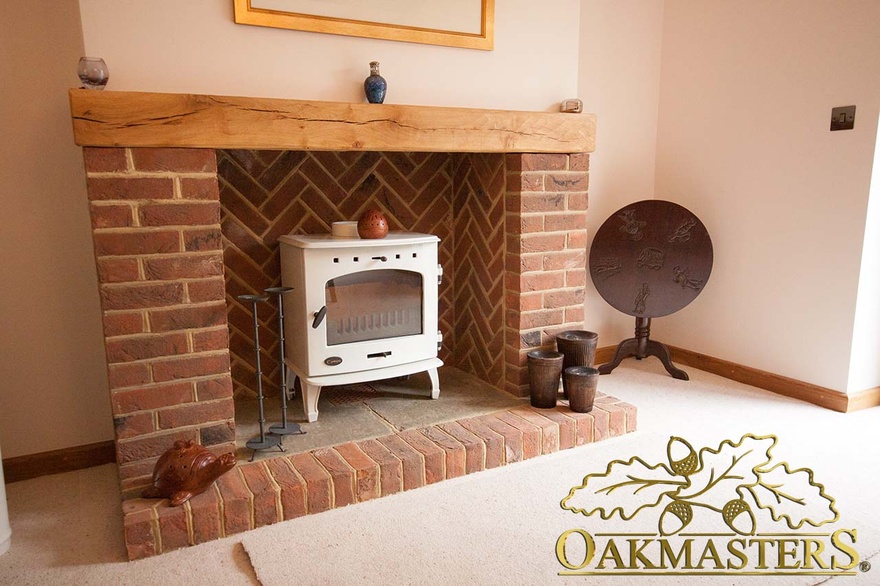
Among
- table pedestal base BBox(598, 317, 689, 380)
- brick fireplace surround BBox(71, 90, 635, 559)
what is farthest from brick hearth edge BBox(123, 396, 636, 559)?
table pedestal base BBox(598, 317, 689, 380)

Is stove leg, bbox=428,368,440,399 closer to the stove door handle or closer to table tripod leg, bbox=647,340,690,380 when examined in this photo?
the stove door handle

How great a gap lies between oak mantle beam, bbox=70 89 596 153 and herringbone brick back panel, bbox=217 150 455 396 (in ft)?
1.84

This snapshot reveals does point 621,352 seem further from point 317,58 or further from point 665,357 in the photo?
point 317,58

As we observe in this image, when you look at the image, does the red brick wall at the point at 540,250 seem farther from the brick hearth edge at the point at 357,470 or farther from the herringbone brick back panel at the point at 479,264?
the brick hearth edge at the point at 357,470

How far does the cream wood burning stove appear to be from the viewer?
7.77 ft

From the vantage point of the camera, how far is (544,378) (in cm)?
261

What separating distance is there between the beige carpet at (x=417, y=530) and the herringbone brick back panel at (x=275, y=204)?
756mm

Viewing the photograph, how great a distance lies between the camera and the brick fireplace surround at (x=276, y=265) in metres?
1.92

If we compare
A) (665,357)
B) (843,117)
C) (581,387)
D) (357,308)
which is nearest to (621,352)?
(665,357)

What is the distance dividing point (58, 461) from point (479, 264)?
74.3 inches

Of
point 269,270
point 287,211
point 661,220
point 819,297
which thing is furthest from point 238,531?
point 819,297

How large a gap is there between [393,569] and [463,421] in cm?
81

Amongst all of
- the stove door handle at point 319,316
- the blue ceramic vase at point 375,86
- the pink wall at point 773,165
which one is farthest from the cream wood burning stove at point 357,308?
the pink wall at point 773,165

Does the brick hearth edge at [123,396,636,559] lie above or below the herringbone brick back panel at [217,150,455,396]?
→ below
